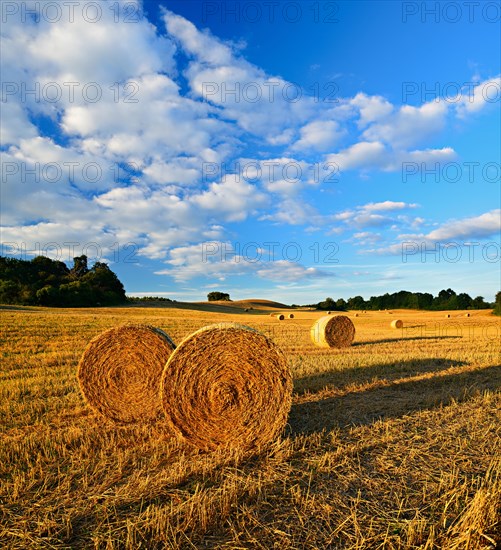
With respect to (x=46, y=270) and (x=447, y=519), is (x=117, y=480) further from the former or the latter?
(x=46, y=270)

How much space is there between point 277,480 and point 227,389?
1530mm

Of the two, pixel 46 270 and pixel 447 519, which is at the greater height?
pixel 46 270

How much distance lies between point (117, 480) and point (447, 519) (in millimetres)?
3202

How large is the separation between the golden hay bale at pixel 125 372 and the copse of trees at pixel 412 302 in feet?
223

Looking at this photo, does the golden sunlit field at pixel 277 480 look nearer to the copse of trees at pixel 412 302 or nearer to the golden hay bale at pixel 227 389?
the golden hay bale at pixel 227 389

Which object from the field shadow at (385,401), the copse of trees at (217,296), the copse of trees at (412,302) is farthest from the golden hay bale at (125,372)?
the copse of trees at (217,296)

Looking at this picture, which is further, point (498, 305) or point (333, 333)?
point (498, 305)

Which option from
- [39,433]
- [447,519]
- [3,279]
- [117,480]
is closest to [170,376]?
[117,480]

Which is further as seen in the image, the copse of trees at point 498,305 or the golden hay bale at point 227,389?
the copse of trees at point 498,305

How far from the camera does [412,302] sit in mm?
74875

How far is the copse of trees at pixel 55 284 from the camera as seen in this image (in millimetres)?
52969

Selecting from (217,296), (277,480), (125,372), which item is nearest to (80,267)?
(217,296)

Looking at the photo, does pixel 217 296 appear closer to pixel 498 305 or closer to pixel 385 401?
pixel 498 305

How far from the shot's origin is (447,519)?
339 centimetres
